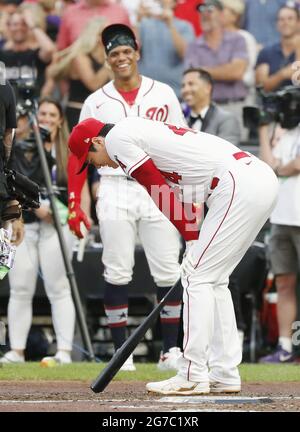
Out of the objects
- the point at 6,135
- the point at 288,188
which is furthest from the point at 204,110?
the point at 6,135

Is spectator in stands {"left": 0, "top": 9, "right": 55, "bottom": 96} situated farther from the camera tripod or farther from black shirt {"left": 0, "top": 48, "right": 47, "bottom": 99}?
the camera tripod

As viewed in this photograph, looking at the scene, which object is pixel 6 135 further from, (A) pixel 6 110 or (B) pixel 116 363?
(B) pixel 116 363

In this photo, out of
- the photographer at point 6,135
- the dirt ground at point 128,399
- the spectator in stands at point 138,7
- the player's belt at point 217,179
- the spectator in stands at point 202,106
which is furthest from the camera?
the spectator in stands at point 138,7

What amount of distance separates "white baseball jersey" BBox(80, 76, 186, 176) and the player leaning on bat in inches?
82.6

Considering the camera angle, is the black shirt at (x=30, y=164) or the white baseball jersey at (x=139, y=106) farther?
the black shirt at (x=30, y=164)

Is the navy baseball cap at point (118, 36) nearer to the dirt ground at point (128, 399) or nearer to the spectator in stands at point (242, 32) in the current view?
the dirt ground at point (128, 399)

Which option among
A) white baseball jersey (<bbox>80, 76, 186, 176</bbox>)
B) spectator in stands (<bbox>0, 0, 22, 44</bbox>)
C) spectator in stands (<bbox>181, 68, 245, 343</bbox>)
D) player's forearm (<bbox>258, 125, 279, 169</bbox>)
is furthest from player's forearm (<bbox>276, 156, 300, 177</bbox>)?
spectator in stands (<bbox>0, 0, 22, 44</bbox>)

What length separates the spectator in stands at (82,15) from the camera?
12.8 m

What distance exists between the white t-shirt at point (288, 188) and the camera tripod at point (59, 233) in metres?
2.06

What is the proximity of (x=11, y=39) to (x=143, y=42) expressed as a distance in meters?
1.61

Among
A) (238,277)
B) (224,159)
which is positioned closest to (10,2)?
(238,277)

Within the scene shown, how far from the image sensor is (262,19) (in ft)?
42.3

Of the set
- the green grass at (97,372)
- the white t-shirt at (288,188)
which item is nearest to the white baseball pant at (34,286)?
the green grass at (97,372)

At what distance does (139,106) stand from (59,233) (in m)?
1.75
